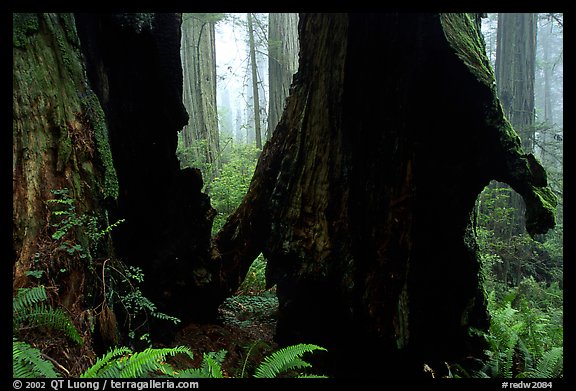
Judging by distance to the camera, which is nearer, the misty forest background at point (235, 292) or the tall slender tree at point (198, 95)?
the misty forest background at point (235, 292)

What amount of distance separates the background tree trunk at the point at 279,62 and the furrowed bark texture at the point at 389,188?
666 cm

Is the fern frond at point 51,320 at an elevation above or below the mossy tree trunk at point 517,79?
below

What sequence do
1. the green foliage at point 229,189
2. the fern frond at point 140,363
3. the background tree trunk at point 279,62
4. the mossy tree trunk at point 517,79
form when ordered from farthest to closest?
the background tree trunk at point 279,62, the mossy tree trunk at point 517,79, the green foliage at point 229,189, the fern frond at point 140,363

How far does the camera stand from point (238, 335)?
5418 mm

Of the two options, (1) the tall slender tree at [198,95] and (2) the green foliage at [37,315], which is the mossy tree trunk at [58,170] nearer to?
(2) the green foliage at [37,315]

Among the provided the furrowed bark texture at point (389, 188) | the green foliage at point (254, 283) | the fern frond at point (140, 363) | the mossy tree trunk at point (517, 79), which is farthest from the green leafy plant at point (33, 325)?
the mossy tree trunk at point (517, 79)

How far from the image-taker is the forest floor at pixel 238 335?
435cm

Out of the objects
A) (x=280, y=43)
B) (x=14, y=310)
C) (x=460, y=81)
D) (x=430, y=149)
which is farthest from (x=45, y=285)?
(x=280, y=43)

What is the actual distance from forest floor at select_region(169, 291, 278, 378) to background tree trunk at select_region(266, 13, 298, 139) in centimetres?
684

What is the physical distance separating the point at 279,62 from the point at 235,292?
827 centimetres

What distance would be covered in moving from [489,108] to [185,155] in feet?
31.4

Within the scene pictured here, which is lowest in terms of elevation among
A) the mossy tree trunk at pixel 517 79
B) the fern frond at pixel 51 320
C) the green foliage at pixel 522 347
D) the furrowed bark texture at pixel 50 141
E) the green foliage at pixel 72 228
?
the green foliage at pixel 522 347

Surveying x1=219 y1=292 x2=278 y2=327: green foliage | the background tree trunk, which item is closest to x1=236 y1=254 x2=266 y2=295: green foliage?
x1=219 y1=292 x2=278 y2=327: green foliage

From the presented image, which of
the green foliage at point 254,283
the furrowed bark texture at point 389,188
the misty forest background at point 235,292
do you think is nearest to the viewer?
the misty forest background at point 235,292
